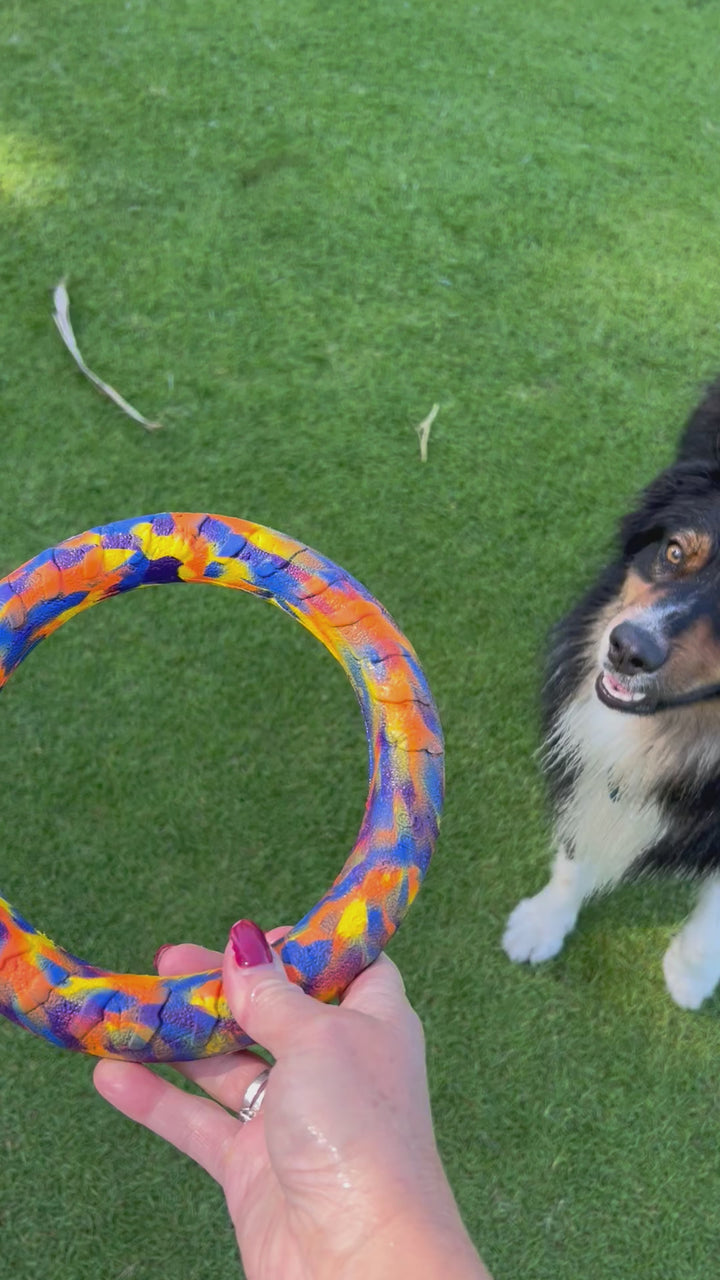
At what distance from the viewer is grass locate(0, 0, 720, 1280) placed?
6.31 ft

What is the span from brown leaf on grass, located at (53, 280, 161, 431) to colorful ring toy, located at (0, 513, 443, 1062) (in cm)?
112

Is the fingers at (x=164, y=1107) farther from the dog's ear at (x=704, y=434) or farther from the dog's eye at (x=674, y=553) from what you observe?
the dog's ear at (x=704, y=434)

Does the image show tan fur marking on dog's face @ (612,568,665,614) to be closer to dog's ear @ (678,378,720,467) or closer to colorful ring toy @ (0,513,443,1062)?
dog's ear @ (678,378,720,467)

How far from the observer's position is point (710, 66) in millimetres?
3527

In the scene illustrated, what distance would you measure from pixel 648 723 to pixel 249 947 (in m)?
0.84

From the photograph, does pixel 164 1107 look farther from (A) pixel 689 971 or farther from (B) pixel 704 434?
(B) pixel 704 434

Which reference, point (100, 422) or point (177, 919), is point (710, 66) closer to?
point (100, 422)

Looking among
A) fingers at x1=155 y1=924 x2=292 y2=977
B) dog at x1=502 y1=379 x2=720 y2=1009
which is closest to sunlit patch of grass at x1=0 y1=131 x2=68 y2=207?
dog at x1=502 y1=379 x2=720 y2=1009

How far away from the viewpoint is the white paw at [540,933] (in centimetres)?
205

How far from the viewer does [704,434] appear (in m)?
1.76

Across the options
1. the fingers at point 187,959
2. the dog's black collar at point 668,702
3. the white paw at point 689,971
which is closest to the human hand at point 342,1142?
the fingers at point 187,959

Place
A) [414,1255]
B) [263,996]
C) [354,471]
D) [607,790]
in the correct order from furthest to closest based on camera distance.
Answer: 1. [354,471]
2. [607,790]
3. [263,996]
4. [414,1255]

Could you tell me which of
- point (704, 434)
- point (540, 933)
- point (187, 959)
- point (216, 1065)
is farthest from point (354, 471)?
point (216, 1065)

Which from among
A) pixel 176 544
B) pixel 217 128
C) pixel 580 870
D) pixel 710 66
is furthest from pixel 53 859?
A: pixel 710 66
